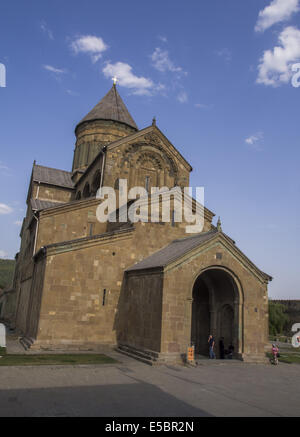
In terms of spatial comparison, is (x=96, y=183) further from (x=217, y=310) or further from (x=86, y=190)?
(x=217, y=310)

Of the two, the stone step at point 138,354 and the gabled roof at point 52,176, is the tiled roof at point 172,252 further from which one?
the gabled roof at point 52,176

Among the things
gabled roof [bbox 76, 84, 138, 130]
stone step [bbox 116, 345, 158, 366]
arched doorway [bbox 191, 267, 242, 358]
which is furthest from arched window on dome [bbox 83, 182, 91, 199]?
stone step [bbox 116, 345, 158, 366]

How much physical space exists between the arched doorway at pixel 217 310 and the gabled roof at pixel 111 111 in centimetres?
2032

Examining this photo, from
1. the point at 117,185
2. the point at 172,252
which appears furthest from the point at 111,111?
the point at 172,252

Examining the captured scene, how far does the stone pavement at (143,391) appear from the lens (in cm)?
747

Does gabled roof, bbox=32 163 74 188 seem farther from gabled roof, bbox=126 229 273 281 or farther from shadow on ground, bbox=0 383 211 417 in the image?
shadow on ground, bbox=0 383 211 417

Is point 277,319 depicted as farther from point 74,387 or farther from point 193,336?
point 74,387

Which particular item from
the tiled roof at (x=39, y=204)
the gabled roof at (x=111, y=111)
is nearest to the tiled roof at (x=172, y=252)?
the tiled roof at (x=39, y=204)

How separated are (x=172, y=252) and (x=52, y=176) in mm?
18558

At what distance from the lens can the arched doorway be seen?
16.1 metres

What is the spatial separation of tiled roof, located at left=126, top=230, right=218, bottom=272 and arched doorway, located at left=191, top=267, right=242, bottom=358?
1531 millimetres

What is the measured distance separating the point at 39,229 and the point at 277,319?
90.0 ft

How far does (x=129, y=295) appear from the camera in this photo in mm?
17469
